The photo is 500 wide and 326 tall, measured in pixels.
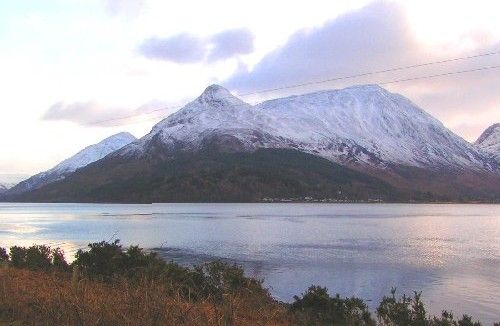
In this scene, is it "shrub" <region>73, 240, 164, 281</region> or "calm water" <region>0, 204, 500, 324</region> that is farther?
"calm water" <region>0, 204, 500, 324</region>

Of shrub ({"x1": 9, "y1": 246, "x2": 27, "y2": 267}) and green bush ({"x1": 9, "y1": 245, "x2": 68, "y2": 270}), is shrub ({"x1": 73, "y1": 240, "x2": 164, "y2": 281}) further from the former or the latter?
shrub ({"x1": 9, "y1": 246, "x2": 27, "y2": 267})

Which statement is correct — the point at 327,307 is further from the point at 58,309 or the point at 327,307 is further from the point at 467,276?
the point at 467,276

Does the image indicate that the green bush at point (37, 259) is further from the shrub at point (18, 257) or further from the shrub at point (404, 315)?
the shrub at point (404, 315)

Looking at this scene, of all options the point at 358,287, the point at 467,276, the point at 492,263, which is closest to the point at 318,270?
the point at 358,287

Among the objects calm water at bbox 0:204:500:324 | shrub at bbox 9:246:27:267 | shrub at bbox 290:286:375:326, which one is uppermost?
shrub at bbox 9:246:27:267

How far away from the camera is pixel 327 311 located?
20359 mm

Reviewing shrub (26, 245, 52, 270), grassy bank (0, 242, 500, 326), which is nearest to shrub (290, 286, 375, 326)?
grassy bank (0, 242, 500, 326)

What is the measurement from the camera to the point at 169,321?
24.2 feet

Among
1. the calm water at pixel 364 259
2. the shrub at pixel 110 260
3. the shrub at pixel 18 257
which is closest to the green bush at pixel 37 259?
the shrub at pixel 18 257

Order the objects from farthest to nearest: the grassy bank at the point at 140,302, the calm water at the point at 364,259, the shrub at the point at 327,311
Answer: the calm water at the point at 364,259 → the shrub at the point at 327,311 → the grassy bank at the point at 140,302

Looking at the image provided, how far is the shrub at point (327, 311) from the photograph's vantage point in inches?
745

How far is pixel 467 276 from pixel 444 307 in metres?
14.6

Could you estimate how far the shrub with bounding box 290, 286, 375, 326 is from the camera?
18.9 m

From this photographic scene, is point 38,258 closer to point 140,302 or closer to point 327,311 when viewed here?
point 327,311
